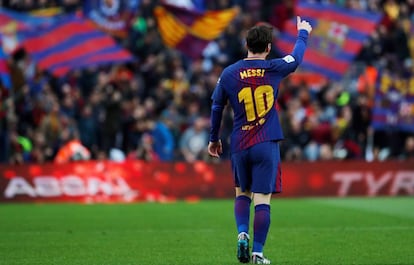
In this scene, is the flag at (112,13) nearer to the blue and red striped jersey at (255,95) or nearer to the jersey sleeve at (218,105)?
the jersey sleeve at (218,105)

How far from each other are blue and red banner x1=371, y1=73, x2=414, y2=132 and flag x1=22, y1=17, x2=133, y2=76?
6.19 meters

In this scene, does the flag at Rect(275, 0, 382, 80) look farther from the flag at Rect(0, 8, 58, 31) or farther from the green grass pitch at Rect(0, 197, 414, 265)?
the flag at Rect(0, 8, 58, 31)

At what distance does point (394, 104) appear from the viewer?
25344 millimetres

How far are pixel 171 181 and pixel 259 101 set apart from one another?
1326 cm

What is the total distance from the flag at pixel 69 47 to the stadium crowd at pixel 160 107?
660 mm

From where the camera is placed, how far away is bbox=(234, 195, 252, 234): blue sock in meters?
10.3

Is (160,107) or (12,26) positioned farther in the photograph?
(160,107)

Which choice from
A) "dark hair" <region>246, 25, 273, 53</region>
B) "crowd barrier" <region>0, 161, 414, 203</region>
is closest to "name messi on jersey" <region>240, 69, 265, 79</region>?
"dark hair" <region>246, 25, 273, 53</region>

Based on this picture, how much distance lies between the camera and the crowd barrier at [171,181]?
22703 millimetres

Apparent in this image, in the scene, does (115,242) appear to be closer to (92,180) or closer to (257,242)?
(257,242)

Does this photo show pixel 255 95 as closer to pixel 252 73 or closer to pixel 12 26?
pixel 252 73

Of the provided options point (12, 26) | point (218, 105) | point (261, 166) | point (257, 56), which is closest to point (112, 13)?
point (12, 26)

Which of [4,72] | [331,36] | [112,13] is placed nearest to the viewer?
[4,72]

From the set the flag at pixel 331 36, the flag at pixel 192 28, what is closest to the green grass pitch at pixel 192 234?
the flag at pixel 331 36
